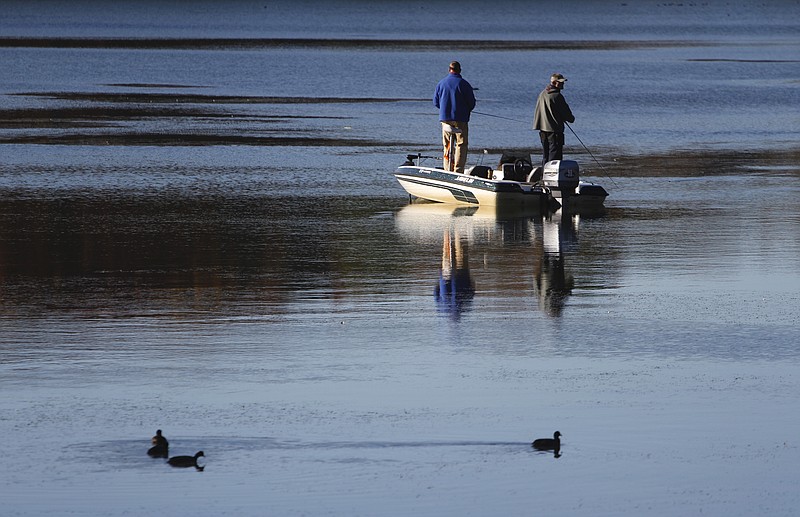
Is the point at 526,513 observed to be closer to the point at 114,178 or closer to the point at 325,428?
the point at 325,428

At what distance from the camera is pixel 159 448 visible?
845 cm

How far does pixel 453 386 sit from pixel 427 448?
1340 mm

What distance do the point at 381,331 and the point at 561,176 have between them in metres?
7.77

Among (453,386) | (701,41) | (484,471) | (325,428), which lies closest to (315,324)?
(453,386)

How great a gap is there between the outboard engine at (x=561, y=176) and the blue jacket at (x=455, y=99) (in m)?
1.34

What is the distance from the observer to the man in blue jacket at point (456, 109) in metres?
19.6

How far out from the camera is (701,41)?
93.6 m

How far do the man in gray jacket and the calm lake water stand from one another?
1.17 metres

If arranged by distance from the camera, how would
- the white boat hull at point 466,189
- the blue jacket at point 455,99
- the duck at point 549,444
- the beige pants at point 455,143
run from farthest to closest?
the beige pants at point 455,143, the blue jacket at point 455,99, the white boat hull at point 466,189, the duck at point 549,444

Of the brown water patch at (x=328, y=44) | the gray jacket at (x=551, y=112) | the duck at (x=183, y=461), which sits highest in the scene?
the brown water patch at (x=328, y=44)

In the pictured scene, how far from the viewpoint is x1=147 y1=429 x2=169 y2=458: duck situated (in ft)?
27.7

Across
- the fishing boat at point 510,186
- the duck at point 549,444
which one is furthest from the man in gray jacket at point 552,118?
the duck at point 549,444

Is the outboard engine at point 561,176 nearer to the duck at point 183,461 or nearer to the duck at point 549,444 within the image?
the duck at point 549,444

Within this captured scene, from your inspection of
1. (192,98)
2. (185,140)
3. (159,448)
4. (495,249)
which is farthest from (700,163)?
(192,98)
